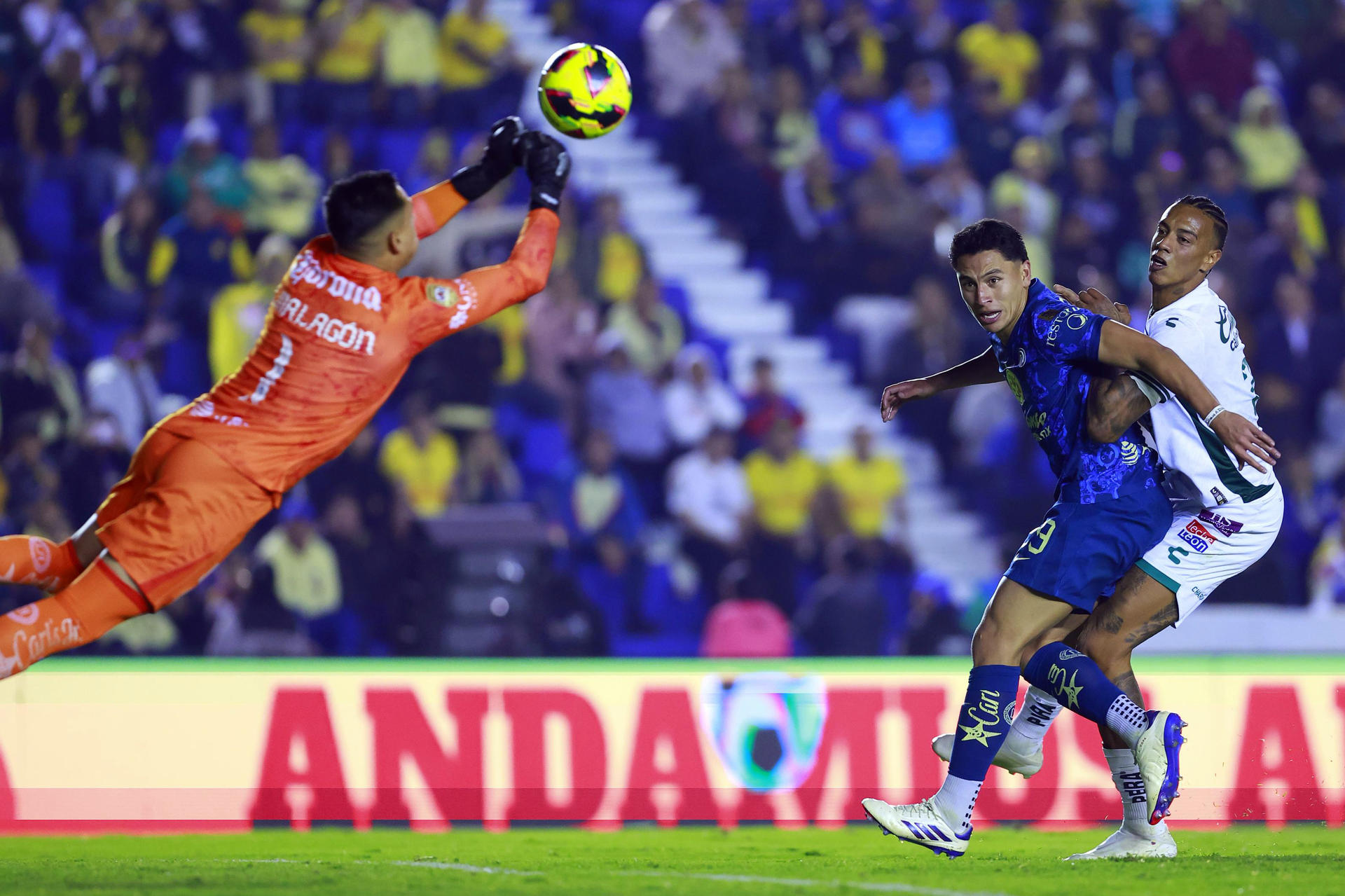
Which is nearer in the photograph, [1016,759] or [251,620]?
[1016,759]

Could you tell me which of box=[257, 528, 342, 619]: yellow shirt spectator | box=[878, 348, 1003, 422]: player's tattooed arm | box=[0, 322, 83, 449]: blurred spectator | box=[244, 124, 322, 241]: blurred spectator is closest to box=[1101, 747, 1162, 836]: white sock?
box=[878, 348, 1003, 422]: player's tattooed arm

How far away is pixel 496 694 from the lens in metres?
8.67

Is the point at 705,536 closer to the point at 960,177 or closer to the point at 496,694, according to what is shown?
the point at 496,694

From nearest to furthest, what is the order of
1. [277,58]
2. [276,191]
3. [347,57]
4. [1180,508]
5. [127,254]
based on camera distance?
[1180,508] < [127,254] < [276,191] < [277,58] < [347,57]

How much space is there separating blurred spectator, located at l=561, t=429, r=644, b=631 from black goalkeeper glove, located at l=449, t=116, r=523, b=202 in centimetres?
566

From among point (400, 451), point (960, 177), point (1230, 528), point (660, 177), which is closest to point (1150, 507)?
point (1230, 528)

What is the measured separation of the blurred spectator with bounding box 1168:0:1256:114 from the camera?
15445mm

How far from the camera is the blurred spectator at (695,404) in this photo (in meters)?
12.6

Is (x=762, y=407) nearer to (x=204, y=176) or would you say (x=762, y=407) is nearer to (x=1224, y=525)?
(x=204, y=176)

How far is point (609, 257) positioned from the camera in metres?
A: 13.4

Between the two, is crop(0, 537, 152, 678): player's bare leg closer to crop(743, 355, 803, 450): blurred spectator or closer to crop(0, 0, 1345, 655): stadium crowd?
crop(0, 0, 1345, 655): stadium crowd

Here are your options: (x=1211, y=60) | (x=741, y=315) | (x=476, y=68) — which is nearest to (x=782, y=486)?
(x=741, y=315)

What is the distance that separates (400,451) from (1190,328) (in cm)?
708

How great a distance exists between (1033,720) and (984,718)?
50 centimetres
